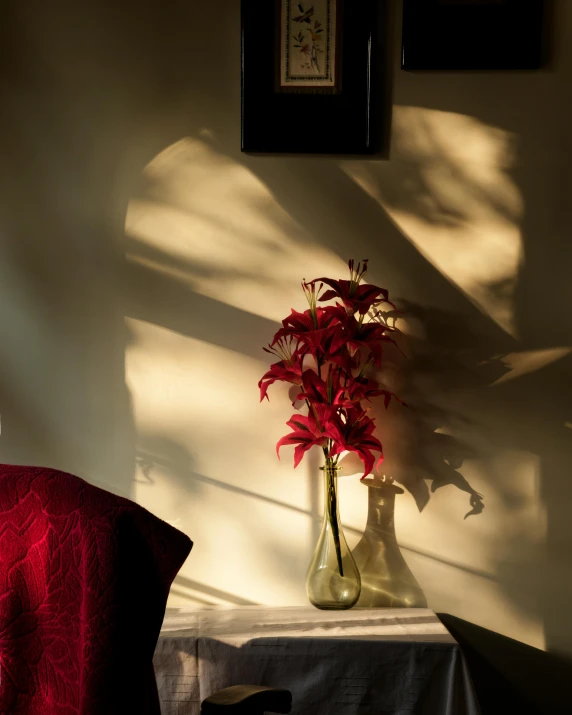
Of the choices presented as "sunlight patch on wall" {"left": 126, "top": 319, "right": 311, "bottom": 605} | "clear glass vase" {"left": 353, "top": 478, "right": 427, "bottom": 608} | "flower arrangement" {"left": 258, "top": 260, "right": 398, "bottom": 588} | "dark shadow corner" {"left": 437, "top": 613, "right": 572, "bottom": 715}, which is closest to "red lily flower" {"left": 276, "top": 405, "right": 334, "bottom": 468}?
"flower arrangement" {"left": 258, "top": 260, "right": 398, "bottom": 588}

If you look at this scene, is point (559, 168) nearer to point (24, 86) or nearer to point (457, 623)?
point (457, 623)

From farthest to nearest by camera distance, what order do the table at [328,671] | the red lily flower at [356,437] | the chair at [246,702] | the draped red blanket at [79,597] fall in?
the red lily flower at [356,437] < the table at [328,671] < the chair at [246,702] < the draped red blanket at [79,597]

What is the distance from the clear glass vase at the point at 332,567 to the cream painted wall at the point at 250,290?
12 cm

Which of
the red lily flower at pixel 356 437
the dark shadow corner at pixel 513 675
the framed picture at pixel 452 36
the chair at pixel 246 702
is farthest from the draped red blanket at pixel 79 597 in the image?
the framed picture at pixel 452 36

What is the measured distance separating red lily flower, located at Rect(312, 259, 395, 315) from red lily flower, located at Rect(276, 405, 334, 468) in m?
0.28

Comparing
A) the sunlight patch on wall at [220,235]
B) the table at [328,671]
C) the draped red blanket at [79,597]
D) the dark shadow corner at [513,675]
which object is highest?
the sunlight patch on wall at [220,235]

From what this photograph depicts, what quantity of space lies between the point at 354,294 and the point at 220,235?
1.40ft

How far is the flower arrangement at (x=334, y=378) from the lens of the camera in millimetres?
2002

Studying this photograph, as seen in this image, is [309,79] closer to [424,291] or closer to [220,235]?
[220,235]

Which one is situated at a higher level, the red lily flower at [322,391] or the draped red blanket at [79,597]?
the red lily flower at [322,391]

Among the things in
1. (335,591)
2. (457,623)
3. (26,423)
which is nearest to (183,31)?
(26,423)

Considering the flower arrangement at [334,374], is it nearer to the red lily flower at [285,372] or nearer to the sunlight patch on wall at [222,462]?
the red lily flower at [285,372]

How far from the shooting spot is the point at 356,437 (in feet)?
6.59

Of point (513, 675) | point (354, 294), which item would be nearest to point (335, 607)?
point (513, 675)
